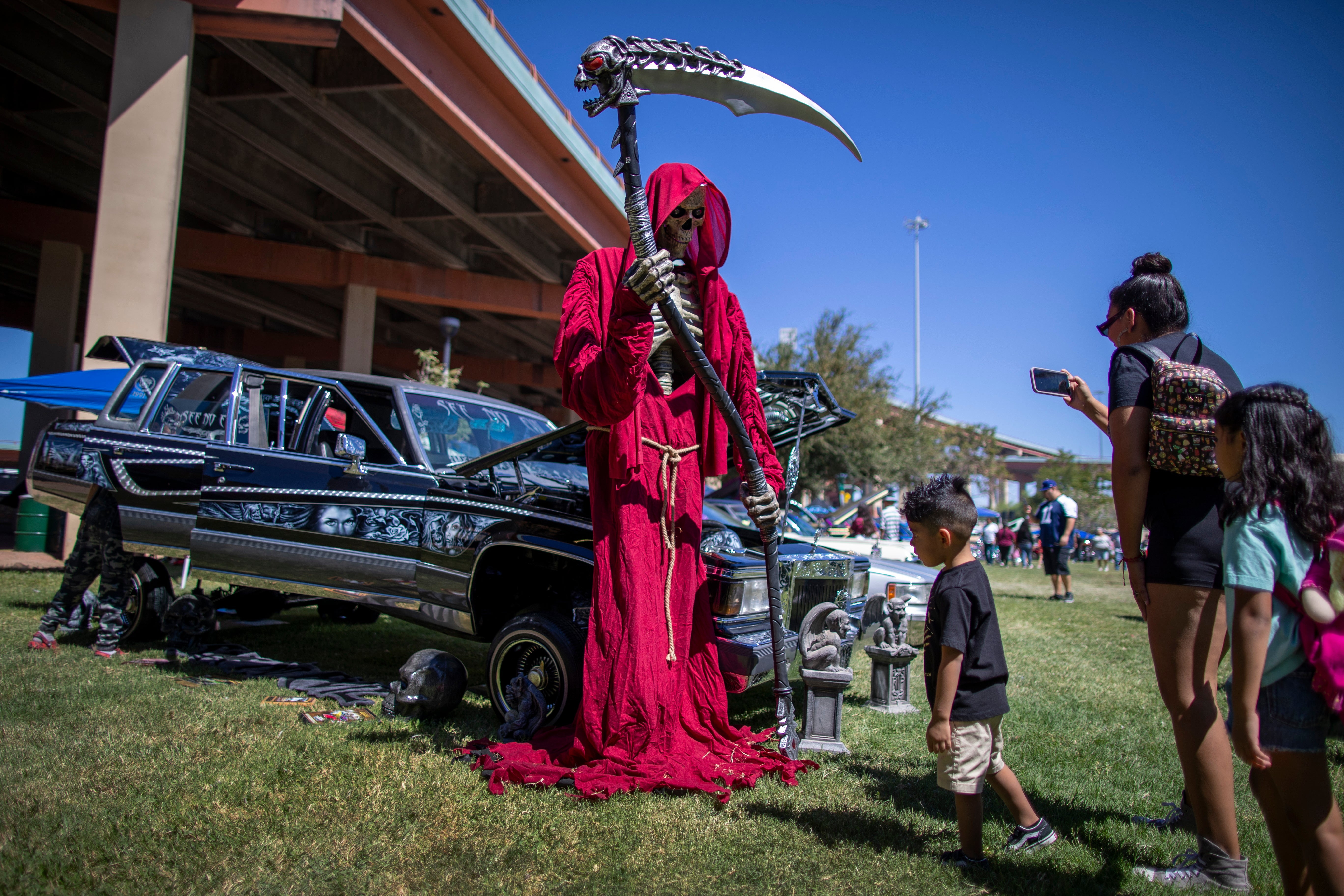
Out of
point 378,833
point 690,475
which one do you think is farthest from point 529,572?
point 378,833

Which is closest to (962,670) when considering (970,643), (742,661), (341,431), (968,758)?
(970,643)

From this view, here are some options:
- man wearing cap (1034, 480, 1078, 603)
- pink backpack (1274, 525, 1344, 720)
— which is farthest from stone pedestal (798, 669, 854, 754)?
man wearing cap (1034, 480, 1078, 603)

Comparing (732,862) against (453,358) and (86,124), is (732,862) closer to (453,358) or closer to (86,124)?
(86,124)

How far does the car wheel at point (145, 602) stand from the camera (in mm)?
6113

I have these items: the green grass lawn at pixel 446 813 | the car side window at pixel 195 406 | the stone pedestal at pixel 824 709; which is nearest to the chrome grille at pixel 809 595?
the stone pedestal at pixel 824 709

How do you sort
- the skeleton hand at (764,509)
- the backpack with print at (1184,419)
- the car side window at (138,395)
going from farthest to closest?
the car side window at (138,395) < the skeleton hand at (764,509) < the backpack with print at (1184,419)

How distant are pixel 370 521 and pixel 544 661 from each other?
59.5 inches

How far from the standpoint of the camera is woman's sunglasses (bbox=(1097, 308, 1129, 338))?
10.4 feet

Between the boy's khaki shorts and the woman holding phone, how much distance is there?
0.61 meters

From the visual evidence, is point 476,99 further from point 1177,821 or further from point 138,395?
point 1177,821

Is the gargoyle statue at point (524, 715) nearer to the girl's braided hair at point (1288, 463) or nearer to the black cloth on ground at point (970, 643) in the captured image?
the black cloth on ground at point (970, 643)

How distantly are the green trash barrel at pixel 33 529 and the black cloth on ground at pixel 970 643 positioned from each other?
43.6ft

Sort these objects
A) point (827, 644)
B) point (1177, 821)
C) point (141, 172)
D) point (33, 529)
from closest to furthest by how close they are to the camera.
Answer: point (1177, 821) < point (827, 644) < point (141, 172) < point (33, 529)

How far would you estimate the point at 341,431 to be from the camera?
5.35m
